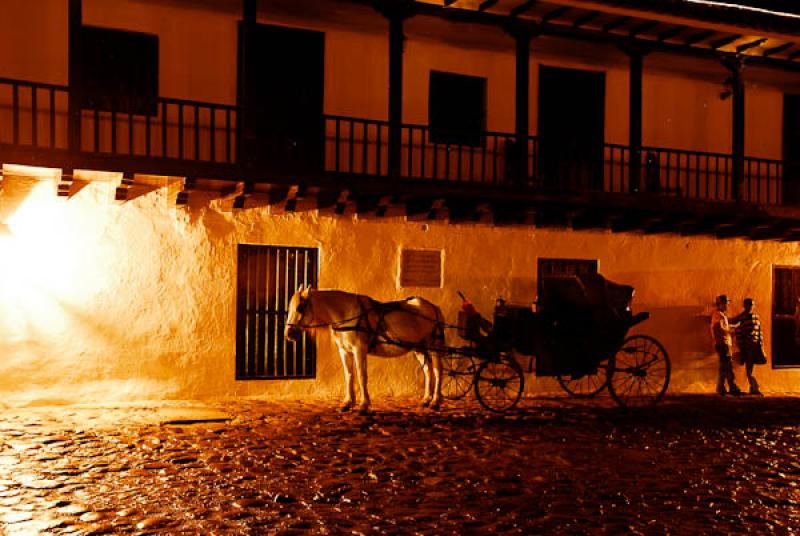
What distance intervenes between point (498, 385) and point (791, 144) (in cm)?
899

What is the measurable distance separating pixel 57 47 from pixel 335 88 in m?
4.05

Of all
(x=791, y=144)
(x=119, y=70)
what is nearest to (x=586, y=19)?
(x=791, y=144)

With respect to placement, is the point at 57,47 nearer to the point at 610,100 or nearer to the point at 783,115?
→ the point at 610,100

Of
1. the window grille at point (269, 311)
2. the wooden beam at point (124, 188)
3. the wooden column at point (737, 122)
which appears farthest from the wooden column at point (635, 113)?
the wooden beam at point (124, 188)

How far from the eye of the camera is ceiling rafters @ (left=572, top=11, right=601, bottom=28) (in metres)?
12.9

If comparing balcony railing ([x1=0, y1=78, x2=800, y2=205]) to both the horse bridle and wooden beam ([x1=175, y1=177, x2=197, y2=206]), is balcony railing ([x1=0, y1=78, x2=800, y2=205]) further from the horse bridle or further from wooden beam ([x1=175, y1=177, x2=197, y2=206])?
the horse bridle

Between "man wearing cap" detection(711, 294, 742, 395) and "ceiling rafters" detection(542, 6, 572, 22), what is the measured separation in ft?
17.7

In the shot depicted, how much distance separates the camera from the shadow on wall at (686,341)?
1462 centimetres

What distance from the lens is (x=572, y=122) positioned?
1471cm

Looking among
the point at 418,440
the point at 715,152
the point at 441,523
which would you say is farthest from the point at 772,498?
the point at 715,152

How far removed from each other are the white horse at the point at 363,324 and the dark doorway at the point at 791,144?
8.80 m

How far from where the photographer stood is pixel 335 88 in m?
13.1

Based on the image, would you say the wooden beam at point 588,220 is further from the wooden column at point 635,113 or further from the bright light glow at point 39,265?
the bright light glow at point 39,265

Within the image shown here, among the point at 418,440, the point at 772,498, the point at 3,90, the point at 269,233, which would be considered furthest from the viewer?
the point at 269,233
